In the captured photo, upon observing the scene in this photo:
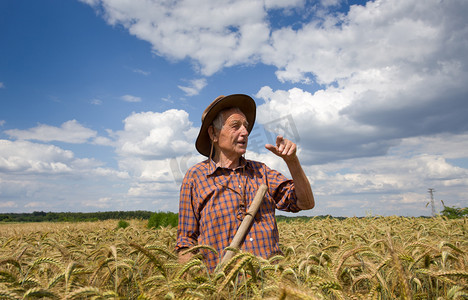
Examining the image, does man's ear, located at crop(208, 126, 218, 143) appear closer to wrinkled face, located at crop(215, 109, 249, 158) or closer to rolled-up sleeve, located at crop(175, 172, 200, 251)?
wrinkled face, located at crop(215, 109, 249, 158)

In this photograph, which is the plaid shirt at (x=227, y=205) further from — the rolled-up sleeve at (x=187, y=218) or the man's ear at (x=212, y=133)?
the man's ear at (x=212, y=133)

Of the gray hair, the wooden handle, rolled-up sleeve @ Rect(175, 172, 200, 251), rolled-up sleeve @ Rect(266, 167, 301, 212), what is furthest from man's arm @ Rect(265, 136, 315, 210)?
rolled-up sleeve @ Rect(175, 172, 200, 251)

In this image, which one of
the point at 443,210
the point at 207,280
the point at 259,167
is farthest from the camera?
the point at 443,210

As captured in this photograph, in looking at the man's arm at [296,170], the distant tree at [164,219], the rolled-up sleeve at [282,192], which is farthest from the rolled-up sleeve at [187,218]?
the distant tree at [164,219]

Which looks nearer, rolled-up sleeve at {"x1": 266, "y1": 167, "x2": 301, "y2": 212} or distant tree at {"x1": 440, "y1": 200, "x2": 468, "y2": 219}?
rolled-up sleeve at {"x1": 266, "y1": 167, "x2": 301, "y2": 212}

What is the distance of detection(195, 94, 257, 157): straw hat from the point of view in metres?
4.23

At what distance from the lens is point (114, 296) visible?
1.57m

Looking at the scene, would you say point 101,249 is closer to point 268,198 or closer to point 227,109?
point 268,198

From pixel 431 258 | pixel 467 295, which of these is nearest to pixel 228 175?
pixel 431 258

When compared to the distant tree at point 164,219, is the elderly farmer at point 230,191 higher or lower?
higher

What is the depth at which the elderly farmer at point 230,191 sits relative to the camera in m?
3.59

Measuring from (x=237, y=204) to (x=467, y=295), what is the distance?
237cm

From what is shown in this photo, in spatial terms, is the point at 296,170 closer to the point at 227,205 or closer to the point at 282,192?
the point at 282,192

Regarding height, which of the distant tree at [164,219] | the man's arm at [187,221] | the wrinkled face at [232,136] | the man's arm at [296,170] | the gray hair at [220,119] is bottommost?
the distant tree at [164,219]
